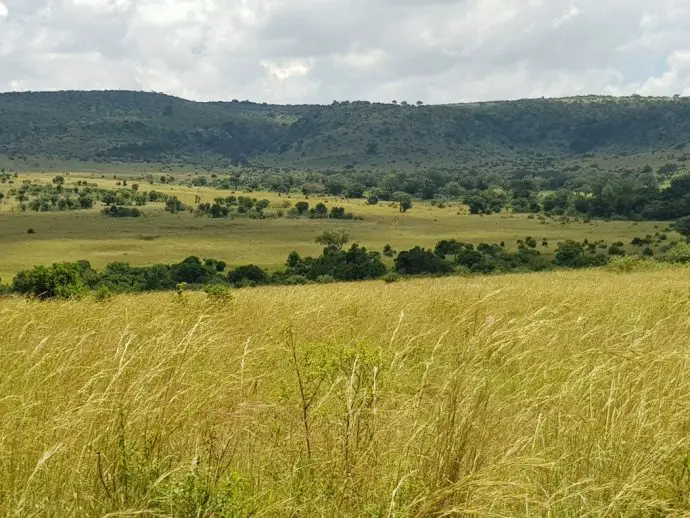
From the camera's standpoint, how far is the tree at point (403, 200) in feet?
429

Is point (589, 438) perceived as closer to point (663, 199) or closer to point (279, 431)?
point (279, 431)

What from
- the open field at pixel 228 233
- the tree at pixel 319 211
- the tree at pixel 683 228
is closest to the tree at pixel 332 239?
the open field at pixel 228 233

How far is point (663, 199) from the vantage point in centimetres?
11356

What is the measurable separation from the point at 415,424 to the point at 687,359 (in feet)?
8.95

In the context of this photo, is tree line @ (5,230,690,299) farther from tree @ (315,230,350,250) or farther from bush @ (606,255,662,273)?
tree @ (315,230,350,250)

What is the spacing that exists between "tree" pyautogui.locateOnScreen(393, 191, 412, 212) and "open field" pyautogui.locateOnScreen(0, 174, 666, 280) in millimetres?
5882

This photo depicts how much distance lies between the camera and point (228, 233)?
96.9 m

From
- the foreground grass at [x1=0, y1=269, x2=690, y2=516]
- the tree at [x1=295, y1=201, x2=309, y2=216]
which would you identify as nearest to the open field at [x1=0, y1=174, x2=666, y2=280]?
the tree at [x1=295, y1=201, x2=309, y2=216]

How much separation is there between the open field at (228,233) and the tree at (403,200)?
5882mm

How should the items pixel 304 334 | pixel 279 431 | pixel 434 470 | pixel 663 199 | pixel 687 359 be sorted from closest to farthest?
pixel 434 470 → pixel 279 431 → pixel 687 359 → pixel 304 334 → pixel 663 199

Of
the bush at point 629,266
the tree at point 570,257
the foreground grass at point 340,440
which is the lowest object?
the tree at point 570,257

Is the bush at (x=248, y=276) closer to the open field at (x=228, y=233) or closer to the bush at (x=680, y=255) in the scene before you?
the open field at (x=228, y=233)

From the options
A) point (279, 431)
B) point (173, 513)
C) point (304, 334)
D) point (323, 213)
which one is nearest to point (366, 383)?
point (279, 431)

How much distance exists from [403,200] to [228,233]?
5088cm
